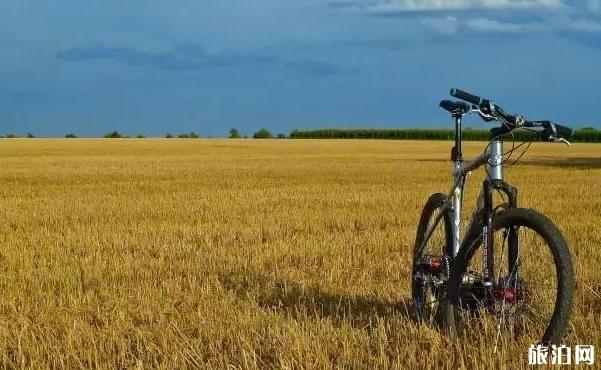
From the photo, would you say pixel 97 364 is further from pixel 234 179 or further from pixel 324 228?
pixel 234 179

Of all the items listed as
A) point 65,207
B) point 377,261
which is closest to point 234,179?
point 65,207

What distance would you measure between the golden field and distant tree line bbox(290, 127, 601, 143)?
6442cm

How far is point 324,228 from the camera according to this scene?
12086mm

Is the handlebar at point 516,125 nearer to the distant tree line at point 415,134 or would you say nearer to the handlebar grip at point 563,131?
the handlebar grip at point 563,131

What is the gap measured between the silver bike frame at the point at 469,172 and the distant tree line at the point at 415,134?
72650 mm

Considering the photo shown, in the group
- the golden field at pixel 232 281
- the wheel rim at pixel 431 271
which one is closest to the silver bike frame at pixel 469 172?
the wheel rim at pixel 431 271

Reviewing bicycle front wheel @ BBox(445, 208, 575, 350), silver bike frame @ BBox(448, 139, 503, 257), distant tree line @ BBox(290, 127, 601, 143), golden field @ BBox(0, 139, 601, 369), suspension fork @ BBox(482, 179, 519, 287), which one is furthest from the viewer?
distant tree line @ BBox(290, 127, 601, 143)

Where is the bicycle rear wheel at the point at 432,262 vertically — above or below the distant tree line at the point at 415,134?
below

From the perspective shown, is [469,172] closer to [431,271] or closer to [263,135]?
[431,271]

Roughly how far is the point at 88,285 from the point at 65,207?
325 inches

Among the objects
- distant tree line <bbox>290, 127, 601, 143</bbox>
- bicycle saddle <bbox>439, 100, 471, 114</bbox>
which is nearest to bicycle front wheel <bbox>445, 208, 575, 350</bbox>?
bicycle saddle <bbox>439, 100, 471, 114</bbox>

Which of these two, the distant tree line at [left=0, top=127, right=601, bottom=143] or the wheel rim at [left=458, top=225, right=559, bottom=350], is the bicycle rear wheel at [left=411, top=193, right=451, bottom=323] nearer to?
the wheel rim at [left=458, top=225, right=559, bottom=350]

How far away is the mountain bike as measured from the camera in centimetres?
433

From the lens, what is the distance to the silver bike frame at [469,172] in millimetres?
4832
